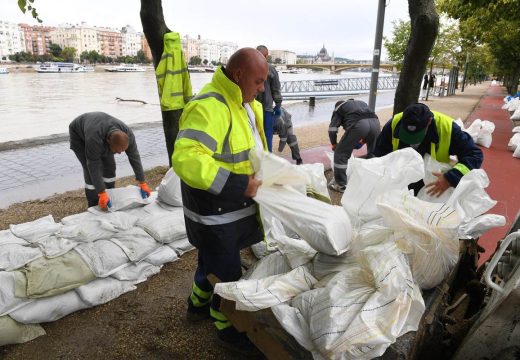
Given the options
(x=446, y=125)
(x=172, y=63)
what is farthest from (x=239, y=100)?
(x=172, y=63)

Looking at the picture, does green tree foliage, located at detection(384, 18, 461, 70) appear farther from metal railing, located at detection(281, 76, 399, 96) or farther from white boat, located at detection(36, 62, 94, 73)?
white boat, located at detection(36, 62, 94, 73)

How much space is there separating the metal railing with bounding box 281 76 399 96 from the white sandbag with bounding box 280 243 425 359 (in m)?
20.6

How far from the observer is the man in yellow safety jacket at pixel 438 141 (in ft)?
8.86

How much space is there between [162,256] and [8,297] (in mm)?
1100

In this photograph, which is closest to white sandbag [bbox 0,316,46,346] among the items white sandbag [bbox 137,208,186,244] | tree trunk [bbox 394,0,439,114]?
white sandbag [bbox 137,208,186,244]

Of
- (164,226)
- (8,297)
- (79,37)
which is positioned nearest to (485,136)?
(164,226)

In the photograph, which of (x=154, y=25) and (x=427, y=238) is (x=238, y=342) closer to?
(x=427, y=238)

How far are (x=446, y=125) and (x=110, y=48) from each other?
140 meters

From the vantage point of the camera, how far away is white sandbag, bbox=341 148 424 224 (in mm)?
2473

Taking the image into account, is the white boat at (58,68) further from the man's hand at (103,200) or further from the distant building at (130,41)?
the distant building at (130,41)

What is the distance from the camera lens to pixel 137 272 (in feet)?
9.70

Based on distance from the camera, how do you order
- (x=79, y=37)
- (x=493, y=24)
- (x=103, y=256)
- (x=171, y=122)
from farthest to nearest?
(x=79, y=37), (x=493, y=24), (x=171, y=122), (x=103, y=256)

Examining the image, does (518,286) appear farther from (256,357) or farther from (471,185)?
(256,357)

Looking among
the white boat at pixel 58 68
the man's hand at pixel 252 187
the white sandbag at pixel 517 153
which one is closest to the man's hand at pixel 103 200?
the man's hand at pixel 252 187
